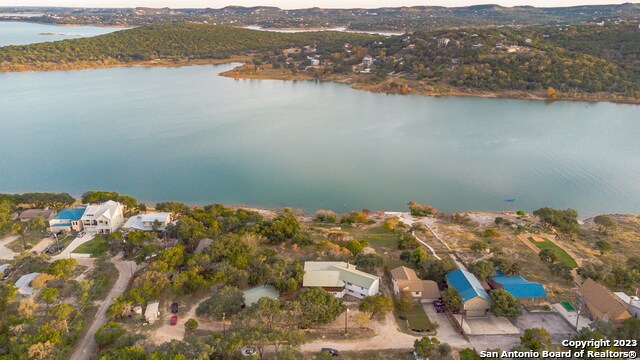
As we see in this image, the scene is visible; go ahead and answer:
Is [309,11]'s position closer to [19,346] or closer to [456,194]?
[456,194]

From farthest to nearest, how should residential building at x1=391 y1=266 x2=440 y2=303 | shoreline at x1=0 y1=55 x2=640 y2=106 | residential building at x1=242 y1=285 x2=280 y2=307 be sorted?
shoreline at x1=0 y1=55 x2=640 y2=106, residential building at x1=391 y1=266 x2=440 y2=303, residential building at x1=242 y1=285 x2=280 y2=307

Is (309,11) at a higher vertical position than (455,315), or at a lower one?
higher

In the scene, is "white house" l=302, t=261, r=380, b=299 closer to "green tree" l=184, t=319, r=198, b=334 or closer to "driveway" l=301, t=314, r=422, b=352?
"driveway" l=301, t=314, r=422, b=352

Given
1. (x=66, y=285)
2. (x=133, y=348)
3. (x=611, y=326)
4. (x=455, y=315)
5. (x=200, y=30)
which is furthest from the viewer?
(x=200, y=30)

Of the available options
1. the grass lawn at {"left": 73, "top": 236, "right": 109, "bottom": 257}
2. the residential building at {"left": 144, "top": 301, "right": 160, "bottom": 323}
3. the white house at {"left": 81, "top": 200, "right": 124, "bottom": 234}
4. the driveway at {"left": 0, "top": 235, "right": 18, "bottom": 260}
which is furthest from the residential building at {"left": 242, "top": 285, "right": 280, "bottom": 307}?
the driveway at {"left": 0, "top": 235, "right": 18, "bottom": 260}

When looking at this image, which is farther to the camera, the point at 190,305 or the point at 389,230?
the point at 389,230

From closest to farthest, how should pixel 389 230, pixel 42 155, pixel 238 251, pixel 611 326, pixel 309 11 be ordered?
pixel 611 326 < pixel 238 251 < pixel 389 230 < pixel 42 155 < pixel 309 11

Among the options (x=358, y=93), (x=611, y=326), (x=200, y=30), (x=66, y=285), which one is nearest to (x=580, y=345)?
(x=611, y=326)
